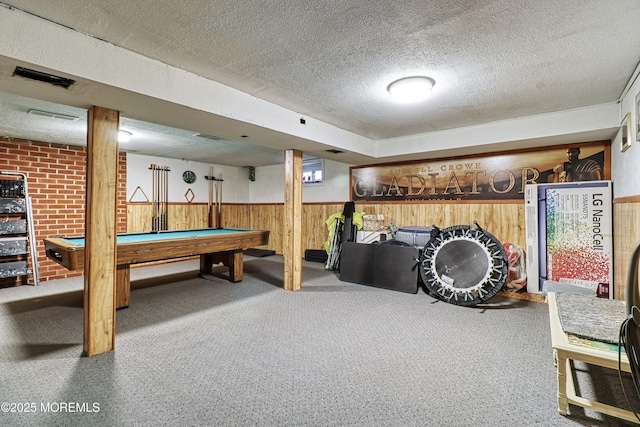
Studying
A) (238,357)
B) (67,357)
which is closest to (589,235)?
(238,357)

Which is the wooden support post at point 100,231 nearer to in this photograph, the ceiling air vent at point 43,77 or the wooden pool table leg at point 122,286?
the ceiling air vent at point 43,77

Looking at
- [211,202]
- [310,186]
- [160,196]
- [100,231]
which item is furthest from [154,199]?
[100,231]

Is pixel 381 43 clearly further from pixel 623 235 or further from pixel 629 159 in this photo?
pixel 623 235

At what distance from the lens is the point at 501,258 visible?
11.9ft

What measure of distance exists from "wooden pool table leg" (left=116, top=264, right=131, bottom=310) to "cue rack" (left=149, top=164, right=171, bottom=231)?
2883mm

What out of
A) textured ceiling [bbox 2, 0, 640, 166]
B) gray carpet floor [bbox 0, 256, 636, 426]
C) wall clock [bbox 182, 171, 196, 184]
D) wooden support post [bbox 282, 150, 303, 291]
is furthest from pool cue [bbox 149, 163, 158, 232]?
textured ceiling [bbox 2, 0, 640, 166]

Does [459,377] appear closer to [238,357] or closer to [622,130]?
[238,357]

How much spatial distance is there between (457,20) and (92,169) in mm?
2782

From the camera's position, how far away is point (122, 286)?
3.62 metres

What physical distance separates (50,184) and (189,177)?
8.10 ft

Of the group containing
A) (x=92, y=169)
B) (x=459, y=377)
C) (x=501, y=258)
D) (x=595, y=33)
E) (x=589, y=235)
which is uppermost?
(x=595, y=33)

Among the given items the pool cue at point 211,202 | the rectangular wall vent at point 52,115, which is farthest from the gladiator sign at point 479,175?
the rectangular wall vent at point 52,115

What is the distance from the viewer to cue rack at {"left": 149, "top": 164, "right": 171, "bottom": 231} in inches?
251

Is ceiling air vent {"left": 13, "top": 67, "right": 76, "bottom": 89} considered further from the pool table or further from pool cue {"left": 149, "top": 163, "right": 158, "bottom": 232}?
pool cue {"left": 149, "top": 163, "right": 158, "bottom": 232}
